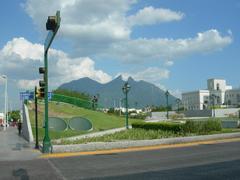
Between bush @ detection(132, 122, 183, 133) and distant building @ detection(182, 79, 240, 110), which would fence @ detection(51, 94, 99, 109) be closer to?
bush @ detection(132, 122, 183, 133)

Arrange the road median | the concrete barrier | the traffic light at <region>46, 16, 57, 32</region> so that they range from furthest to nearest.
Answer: the concrete barrier < the road median < the traffic light at <region>46, 16, 57, 32</region>

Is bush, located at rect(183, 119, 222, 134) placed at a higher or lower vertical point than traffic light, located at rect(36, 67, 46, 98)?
lower

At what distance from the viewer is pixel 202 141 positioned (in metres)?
25.9

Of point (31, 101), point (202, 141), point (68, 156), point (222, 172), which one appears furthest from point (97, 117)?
point (222, 172)

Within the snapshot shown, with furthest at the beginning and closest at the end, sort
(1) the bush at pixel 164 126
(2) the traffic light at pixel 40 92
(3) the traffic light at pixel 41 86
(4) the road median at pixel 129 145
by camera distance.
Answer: (1) the bush at pixel 164 126 → (2) the traffic light at pixel 40 92 → (3) the traffic light at pixel 41 86 → (4) the road median at pixel 129 145

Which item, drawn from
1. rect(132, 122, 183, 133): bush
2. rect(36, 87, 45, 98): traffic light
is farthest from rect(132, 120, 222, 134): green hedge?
rect(36, 87, 45, 98): traffic light

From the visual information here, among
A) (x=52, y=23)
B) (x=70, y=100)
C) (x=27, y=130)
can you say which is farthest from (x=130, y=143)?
(x=70, y=100)

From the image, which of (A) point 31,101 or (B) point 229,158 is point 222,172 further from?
(A) point 31,101

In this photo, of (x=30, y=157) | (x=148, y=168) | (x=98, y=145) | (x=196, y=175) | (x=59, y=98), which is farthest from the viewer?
(x=59, y=98)

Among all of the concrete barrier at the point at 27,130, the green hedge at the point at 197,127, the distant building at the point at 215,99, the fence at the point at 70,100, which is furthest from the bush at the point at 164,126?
the distant building at the point at 215,99

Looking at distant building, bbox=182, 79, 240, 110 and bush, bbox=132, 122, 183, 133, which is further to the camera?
distant building, bbox=182, 79, 240, 110

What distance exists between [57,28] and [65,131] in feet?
63.2

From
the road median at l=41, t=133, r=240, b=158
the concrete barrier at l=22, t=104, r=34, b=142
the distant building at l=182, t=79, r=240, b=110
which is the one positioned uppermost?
the distant building at l=182, t=79, r=240, b=110

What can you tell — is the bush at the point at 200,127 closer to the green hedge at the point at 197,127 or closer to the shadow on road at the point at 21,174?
the green hedge at the point at 197,127
